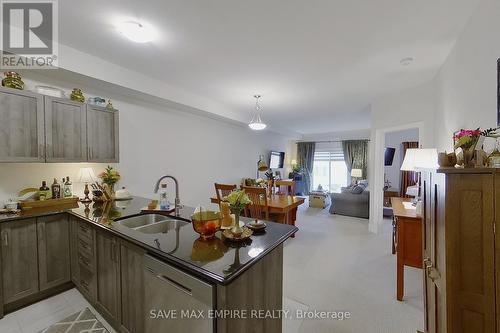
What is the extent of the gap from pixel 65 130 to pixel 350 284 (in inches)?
146

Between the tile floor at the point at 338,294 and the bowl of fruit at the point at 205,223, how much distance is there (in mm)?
1164

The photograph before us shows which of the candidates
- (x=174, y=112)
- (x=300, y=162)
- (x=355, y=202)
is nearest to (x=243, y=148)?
(x=174, y=112)

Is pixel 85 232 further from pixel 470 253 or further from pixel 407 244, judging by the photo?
pixel 407 244

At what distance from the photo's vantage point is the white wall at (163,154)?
250 cm

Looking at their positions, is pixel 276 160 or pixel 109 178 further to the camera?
pixel 276 160

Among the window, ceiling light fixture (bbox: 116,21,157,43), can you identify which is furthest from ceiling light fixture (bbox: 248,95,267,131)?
the window

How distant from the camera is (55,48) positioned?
2254 mm

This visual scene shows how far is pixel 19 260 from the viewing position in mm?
1988

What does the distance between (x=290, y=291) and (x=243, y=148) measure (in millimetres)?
4006

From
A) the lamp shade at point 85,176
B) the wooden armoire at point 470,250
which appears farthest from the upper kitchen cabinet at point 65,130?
the wooden armoire at point 470,250

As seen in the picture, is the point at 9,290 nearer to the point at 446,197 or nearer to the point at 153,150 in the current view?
the point at 153,150

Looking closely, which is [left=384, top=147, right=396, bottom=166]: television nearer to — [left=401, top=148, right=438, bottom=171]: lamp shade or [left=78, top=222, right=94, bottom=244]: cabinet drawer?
[left=401, top=148, right=438, bottom=171]: lamp shade

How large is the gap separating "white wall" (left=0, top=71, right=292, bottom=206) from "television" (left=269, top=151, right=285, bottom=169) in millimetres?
1674

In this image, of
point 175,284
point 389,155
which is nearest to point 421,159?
point 175,284
